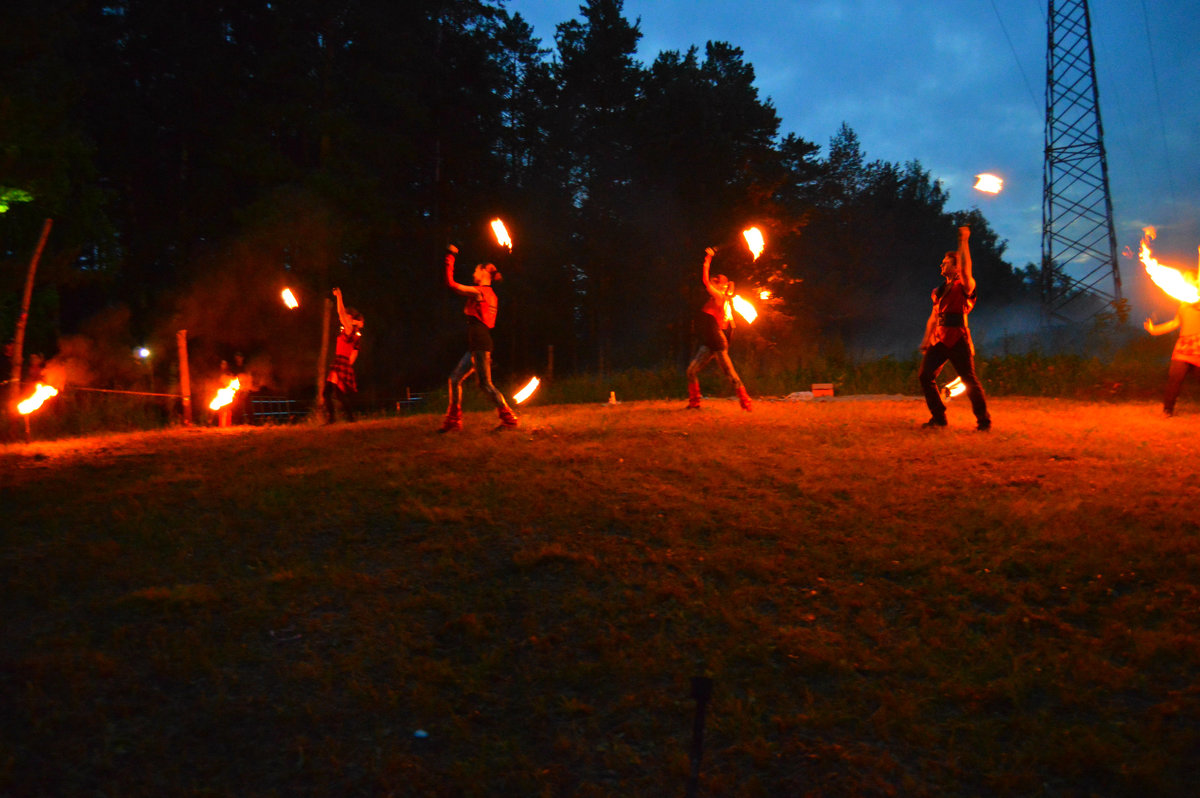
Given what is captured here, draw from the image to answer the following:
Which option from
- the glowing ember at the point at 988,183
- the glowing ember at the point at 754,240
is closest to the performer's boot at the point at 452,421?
the glowing ember at the point at 754,240

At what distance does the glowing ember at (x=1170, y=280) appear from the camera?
10555mm

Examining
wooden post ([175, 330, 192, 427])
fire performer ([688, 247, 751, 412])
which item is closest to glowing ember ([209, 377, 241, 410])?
wooden post ([175, 330, 192, 427])

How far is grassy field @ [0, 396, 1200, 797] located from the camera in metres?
3.36

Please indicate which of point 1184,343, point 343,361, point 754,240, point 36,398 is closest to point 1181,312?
point 1184,343

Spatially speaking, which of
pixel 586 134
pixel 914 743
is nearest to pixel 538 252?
pixel 586 134

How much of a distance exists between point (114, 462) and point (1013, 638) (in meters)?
8.55

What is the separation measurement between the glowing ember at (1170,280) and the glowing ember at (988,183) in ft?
6.87

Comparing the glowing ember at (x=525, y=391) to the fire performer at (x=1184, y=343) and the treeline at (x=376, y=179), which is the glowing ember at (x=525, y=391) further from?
the treeline at (x=376, y=179)

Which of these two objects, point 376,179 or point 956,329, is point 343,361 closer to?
point 956,329

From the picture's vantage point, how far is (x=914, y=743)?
3.46m

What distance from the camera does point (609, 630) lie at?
14.3 ft

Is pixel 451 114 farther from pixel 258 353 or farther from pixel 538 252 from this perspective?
pixel 258 353

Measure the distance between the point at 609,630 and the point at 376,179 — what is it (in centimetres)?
2604

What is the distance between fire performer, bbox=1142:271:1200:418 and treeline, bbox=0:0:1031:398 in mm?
18833
